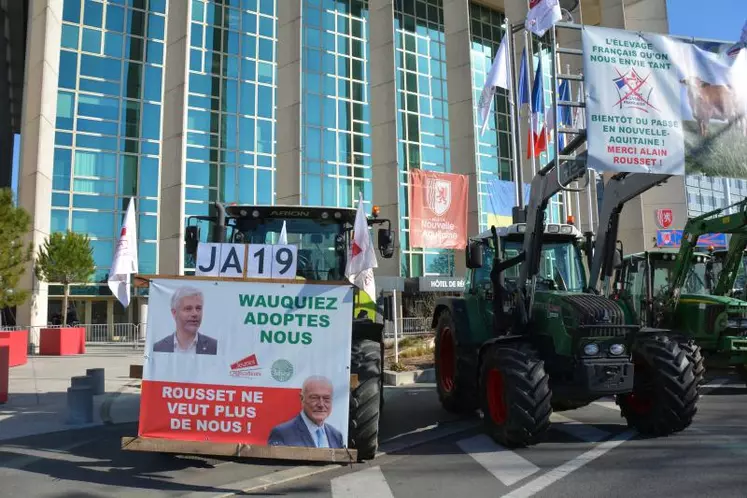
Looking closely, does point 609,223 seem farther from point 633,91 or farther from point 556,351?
point 556,351

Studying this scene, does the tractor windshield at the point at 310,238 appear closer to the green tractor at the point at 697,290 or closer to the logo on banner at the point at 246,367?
the logo on banner at the point at 246,367

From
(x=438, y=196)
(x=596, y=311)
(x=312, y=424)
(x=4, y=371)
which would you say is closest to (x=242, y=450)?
(x=312, y=424)

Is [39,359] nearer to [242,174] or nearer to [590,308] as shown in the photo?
[242,174]

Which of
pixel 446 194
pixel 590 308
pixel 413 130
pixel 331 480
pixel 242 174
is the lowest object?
pixel 331 480

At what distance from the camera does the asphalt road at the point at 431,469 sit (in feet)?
16.9

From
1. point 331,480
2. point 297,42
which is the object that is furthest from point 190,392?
point 297,42

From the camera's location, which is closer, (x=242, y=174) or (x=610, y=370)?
(x=610, y=370)

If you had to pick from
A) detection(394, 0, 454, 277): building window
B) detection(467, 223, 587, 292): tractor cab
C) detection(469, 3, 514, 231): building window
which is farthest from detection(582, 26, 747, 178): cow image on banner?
detection(469, 3, 514, 231): building window

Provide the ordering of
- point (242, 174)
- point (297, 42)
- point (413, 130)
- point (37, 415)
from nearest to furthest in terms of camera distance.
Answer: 1. point (37, 415)
2. point (297, 42)
3. point (242, 174)
4. point (413, 130)

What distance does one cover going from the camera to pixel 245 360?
545 cm

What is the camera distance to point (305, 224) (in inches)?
303

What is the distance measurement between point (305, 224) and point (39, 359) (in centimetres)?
1540

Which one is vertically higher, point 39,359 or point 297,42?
point 297,42

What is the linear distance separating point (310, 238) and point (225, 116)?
26664 mm
